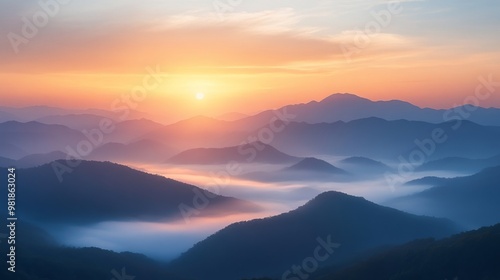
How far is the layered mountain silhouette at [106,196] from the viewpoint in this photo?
589 ft

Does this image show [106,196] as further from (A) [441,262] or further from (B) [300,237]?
(A) [441,262]

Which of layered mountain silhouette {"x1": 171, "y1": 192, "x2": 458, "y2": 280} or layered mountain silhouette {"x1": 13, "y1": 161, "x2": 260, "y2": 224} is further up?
layered mountain silhouette {"x1": 13, "y1": 161, "x2": 260, "y2": 224}

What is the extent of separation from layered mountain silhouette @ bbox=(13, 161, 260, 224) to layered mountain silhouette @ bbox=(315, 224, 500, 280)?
11166 centimetres

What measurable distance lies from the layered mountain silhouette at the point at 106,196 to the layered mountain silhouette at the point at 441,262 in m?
112

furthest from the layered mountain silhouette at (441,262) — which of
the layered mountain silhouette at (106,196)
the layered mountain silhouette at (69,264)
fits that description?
the layered mountain silhouette at (106,196)

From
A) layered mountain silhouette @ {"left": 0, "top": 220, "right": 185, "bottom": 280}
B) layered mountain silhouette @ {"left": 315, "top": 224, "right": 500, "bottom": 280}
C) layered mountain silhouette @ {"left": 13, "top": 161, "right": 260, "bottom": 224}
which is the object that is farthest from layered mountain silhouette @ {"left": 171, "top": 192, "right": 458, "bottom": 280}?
layered mountain silhouette @ {"left": 13, "top": 161, "right": 260, "bottom": 224}

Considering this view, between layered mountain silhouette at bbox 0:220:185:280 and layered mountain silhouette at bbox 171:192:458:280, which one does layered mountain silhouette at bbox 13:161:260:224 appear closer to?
layered mountain silhouette at bbox 0:220:185:280

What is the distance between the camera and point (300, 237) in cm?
13862

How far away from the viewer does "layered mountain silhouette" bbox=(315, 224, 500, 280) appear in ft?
222

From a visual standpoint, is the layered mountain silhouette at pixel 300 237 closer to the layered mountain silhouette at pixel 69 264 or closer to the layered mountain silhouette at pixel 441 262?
the layered mountain silhouette at pixel 69 264

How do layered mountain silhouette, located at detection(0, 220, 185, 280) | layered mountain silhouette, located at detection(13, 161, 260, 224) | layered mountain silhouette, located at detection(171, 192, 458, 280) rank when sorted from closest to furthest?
layered mountain silhouette, located at detection(0, 220, 185, 280) < layered mountain silhouette, located at detection(171, 192, 458, 280) < layered mountain silhouette, located at detection(13, 161, 260, 224)

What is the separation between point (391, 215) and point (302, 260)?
44.8m

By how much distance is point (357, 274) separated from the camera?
3108 inches

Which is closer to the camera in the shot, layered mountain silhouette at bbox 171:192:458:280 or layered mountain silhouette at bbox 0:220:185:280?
layered mountain silhouette at bbox 0:220:185:280
